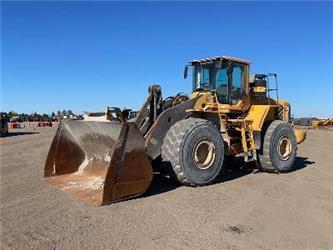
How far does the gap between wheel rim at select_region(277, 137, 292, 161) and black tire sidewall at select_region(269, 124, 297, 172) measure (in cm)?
7

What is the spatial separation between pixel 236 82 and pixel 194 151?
8.03 feet

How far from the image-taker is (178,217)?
5.59 m

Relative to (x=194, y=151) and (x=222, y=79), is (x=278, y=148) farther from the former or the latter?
(x=194, y=151)

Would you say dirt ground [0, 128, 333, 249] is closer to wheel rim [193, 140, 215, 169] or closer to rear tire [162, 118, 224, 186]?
rear tire [162, 118, 224, 186]

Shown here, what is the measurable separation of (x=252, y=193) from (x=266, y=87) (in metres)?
3.61

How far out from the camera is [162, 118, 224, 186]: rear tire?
23.9 ft

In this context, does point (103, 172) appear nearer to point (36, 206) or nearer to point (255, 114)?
point (36, 206)

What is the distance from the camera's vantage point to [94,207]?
598 centimetres

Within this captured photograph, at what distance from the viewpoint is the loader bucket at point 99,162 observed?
6211 mm

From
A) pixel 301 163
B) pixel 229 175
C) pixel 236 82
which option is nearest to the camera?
pixel 229 175

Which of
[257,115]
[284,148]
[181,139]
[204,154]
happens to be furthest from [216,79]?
[284,148]

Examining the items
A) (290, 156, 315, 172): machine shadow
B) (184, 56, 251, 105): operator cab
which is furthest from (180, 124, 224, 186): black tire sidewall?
(290, 156, 315, 172): machine shadow

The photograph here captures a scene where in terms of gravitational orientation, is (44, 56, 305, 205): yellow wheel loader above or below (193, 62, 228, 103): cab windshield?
below

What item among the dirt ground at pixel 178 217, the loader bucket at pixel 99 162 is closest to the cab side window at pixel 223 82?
the dirt ground at pixel 178 217
